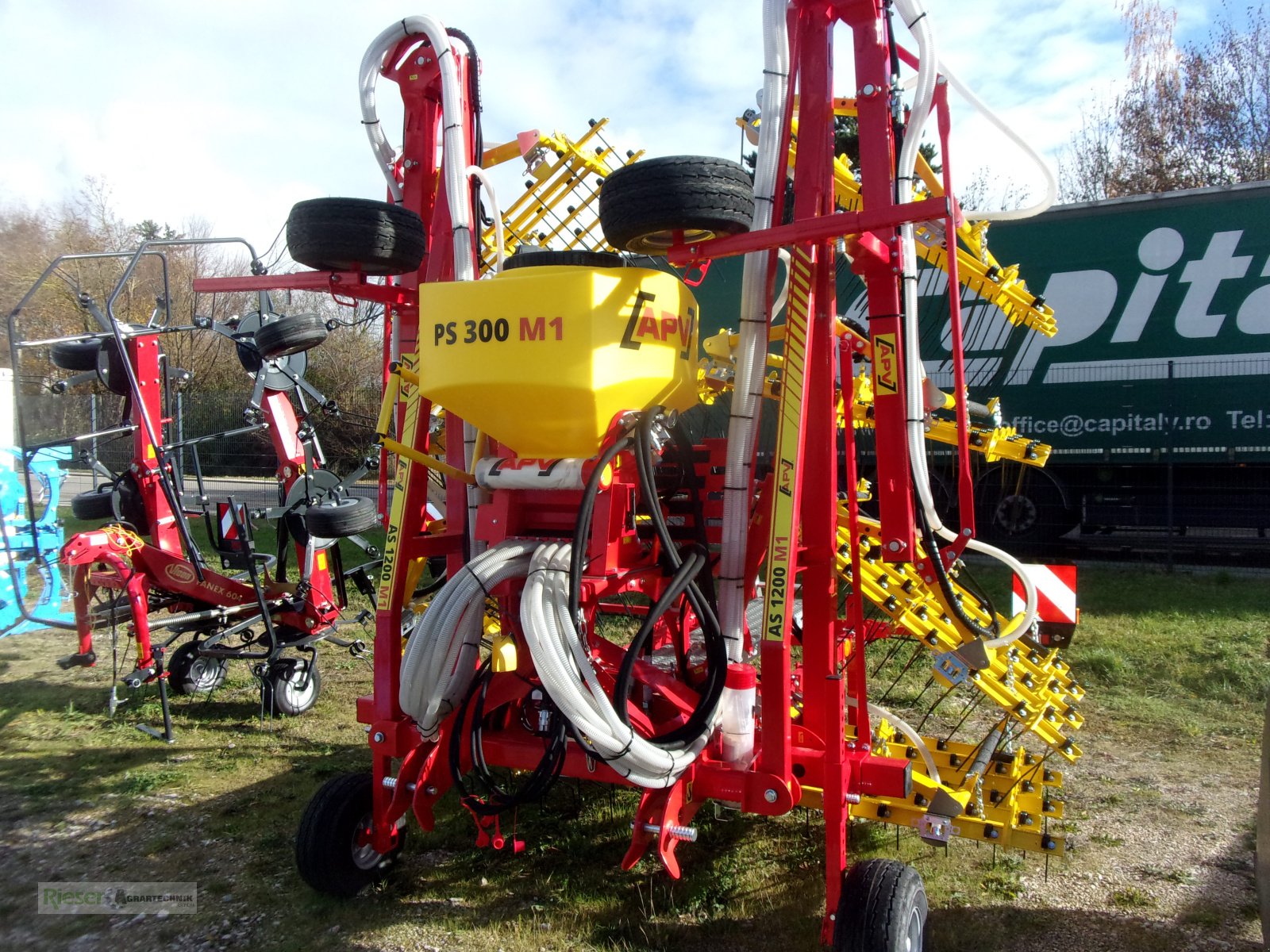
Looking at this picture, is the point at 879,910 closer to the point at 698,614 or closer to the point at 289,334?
the point at 698,614

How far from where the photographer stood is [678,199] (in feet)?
7.93

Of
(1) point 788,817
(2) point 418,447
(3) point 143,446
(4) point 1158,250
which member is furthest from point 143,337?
(4) point 1158,250

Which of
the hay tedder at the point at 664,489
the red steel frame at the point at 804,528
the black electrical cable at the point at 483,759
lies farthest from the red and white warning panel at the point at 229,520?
the black electrical cable at the point at 483,759

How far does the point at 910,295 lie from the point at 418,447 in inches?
70.1

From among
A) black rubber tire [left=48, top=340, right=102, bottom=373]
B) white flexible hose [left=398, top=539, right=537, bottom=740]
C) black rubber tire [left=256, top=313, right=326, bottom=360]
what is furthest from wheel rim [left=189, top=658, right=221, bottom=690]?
white flexible hose [left=398, top=539, right=537, bottom=740]

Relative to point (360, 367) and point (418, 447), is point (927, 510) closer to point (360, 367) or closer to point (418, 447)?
point (418, 447)

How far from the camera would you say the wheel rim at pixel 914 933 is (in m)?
2.52

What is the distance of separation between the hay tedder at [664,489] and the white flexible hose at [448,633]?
0.03 feet

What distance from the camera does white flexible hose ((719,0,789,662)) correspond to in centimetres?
276

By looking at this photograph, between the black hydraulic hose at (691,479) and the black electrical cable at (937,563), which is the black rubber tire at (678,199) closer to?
the black hydraulic hose at (691,479)

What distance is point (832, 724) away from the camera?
9.01 feet

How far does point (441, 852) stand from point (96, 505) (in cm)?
360

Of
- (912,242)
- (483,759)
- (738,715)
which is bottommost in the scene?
(483,759)

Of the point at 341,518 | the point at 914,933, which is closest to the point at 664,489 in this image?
the point at 914,933
